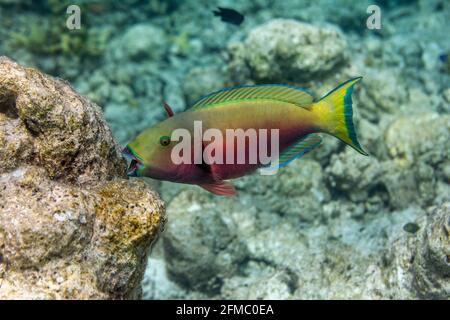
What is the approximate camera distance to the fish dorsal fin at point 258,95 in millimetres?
2396

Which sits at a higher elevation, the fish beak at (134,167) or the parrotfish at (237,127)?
the parrotfish at (237,127)

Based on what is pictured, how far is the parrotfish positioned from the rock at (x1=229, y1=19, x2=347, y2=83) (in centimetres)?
330

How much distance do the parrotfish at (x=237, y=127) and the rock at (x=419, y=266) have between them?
→ 1.25 metres

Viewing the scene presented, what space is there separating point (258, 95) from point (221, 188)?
0.64 metres

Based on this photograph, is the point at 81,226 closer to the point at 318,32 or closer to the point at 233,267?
the point at 233,267

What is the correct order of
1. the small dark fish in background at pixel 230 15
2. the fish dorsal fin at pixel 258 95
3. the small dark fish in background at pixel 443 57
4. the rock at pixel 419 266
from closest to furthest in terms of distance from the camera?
the fish dorsal fin at pixel 258 95, the rock at pixel 419 266, the small dark fish in background at pixel 230 15, the small dark fish in background at pixel 443 57

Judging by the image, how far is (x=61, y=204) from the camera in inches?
78.1

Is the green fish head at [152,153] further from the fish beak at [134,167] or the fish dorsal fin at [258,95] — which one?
the fish dorsal fin at [258,95]

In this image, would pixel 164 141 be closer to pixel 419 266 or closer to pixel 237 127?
pixel 237 127

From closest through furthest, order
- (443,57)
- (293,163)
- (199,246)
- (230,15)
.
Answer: (199,246)
(293,163)
(230,15)
(443,57)

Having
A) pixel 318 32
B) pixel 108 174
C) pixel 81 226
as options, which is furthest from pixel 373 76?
pixel 81 226

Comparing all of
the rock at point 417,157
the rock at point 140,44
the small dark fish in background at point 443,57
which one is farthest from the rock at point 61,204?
the small dark fish in background at point 443,57

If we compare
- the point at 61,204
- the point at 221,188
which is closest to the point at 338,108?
the point at 221,188

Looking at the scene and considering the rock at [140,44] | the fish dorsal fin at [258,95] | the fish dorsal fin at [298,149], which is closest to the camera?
the fish dorsal fin at [258,95]
